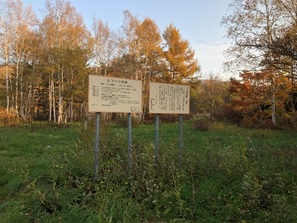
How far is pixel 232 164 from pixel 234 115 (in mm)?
18681

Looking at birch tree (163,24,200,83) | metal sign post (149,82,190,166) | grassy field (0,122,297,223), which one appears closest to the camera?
grassy field (0,122,297,223)

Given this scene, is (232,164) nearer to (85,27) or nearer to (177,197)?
(177,197)

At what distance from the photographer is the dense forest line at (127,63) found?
17.6m

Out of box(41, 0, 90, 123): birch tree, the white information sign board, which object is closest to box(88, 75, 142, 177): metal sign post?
the white information sign board

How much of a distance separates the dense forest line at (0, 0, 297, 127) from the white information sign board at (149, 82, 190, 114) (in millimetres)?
10514

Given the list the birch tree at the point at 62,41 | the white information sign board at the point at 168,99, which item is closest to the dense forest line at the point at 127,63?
the birch tree at the point at 62,41

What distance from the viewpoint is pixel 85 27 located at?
1018 inches

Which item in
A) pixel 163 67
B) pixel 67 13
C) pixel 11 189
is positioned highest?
pixel 67 13

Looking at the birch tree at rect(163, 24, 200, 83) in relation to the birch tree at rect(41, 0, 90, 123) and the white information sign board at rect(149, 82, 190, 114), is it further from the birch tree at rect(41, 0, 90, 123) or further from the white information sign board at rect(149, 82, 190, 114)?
the white information sign board at rect(149, 82, 190, 114)

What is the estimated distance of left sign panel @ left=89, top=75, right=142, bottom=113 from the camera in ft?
13.4

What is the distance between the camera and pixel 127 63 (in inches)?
1062

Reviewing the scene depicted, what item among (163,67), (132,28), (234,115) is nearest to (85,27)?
(132,28)

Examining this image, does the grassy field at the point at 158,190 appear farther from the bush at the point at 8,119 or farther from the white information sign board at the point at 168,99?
the bush at the point at 8,119

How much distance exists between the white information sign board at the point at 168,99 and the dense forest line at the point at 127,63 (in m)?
10.5
